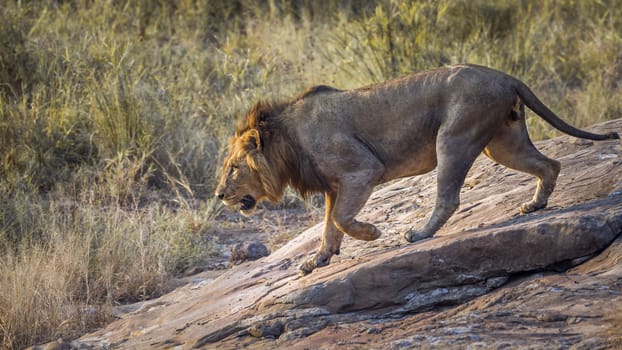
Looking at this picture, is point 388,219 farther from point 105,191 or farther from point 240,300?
point 105,191

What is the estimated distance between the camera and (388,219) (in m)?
6.22

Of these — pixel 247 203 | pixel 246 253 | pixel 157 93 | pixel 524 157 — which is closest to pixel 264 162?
pixel 247 203

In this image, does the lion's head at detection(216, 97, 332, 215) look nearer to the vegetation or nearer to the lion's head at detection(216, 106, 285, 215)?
the lion's head at detection(216, 106, 285, 215)

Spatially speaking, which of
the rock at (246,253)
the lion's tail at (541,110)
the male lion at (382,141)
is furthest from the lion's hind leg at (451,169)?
the rock at (246,253)

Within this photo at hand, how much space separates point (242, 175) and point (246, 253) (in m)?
2.07

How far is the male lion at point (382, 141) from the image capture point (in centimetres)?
494

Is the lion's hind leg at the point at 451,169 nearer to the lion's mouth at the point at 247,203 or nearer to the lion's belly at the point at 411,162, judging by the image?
the lion's belly at the point at 411,162

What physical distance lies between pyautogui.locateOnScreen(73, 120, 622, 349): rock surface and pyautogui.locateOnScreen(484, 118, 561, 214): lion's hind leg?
0.41ft

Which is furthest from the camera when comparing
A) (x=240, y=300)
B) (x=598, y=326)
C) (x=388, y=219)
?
(x=388, y=219)

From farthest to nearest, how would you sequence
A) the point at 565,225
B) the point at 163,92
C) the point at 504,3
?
the point at 504,3
the point at 163,92
the point at 565,225

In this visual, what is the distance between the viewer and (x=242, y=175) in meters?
5.58

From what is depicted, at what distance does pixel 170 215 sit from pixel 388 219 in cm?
304

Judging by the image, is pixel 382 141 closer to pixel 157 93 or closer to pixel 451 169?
pixel 451 169

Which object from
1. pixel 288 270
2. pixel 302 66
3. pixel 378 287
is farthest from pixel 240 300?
pixel 302 66
